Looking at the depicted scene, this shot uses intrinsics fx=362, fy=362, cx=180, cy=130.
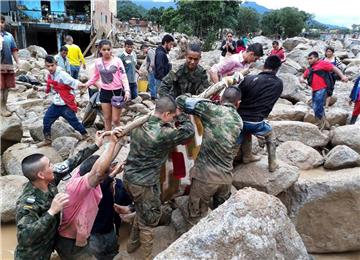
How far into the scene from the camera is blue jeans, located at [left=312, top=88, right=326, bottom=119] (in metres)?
7.39

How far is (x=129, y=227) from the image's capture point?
4.53 metres

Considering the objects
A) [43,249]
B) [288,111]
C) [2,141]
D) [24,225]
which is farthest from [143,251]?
[288,111]

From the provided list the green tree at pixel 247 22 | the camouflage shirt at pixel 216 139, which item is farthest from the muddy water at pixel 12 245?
the green tree at pixel 247 22

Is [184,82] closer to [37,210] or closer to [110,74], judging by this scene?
[110,74]

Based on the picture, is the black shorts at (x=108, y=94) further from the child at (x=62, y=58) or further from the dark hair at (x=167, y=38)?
the child at (x=62, y=58)

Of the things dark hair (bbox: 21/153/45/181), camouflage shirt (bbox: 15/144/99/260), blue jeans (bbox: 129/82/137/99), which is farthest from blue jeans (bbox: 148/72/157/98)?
dark hair (bbox: 21/153/45/181)

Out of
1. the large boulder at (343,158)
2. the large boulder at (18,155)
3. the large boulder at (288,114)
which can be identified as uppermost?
the large boulder at (343,158)

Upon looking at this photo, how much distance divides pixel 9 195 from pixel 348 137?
5.72 m

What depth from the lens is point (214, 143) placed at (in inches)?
147

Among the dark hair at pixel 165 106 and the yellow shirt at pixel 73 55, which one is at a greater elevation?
the dark hair at pixel 165 106

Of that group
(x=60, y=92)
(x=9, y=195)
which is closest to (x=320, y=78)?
(x=60, y=92)

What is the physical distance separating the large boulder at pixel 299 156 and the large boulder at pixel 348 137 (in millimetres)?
863

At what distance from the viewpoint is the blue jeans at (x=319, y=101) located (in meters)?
7.39

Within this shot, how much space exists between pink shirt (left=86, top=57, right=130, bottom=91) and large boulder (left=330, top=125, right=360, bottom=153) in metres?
4.02
